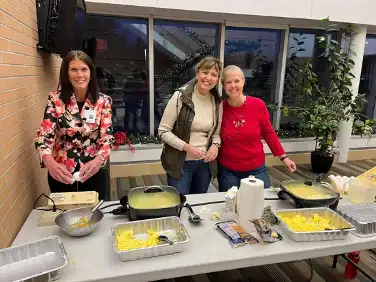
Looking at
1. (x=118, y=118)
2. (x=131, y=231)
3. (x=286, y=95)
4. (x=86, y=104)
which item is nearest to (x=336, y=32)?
(x=286, y=95)

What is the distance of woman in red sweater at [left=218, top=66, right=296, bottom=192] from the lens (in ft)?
6.05

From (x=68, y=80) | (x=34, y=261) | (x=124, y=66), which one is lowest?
(x=34, y=261)

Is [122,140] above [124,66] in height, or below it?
below

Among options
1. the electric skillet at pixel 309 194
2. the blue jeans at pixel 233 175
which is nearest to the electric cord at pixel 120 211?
the blue jeans at pixel 233 175

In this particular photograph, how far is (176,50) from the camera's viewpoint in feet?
14.1

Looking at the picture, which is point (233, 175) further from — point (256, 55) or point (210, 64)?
point (256, 55)

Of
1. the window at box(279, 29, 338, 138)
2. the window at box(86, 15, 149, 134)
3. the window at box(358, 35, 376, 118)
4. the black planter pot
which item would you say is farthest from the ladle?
the window at box(358, 35, 376, 118)

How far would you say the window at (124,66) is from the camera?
401 centimetres

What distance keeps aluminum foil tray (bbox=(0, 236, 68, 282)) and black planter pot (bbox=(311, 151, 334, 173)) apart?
3.93 meters

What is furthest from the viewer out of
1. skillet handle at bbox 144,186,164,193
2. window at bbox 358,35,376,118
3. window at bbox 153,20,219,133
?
window at bbox 358,35,376,118

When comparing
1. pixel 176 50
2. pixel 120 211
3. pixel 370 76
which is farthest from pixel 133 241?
pixel 370 76

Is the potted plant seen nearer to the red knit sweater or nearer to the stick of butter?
the red knit sweater

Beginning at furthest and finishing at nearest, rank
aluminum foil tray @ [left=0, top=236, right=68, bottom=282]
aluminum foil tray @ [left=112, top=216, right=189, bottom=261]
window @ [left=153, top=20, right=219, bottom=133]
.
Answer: window @ [left=153, top=20, right=219, bottom=133], aluminum foil tray @ [left=112, top=216, right=189, bottom=261], aluminum foil tray @ [left=0, top=236, right=68, bottom=282]

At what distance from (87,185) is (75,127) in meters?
0.38
